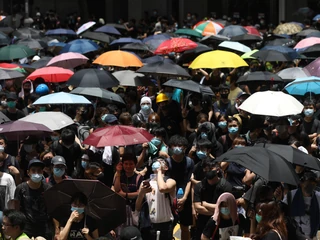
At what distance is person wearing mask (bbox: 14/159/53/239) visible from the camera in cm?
916

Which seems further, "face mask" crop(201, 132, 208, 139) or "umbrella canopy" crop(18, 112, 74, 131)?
"face mask" crop(201, 132, 208, 139)

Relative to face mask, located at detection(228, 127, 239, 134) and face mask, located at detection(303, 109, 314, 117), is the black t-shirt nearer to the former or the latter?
face mask, located at detection(228, 127, 239, 134)

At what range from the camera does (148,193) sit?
30.1 feet

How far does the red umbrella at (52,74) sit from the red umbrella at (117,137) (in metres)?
4.63

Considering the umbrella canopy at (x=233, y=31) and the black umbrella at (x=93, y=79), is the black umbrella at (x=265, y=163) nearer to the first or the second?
the black umbrella at (x=93, y=79)

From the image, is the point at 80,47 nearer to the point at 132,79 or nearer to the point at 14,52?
the point at 14,52

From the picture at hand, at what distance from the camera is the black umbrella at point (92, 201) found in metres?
8.38

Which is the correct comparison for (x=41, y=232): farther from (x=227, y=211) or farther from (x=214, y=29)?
(x=214, y=29)

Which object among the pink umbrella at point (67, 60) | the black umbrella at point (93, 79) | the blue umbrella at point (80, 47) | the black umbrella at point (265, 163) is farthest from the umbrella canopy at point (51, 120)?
the blue umbrella at point (80, 47)

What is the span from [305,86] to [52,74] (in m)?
4.55

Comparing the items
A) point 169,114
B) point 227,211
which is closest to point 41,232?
point 227,211

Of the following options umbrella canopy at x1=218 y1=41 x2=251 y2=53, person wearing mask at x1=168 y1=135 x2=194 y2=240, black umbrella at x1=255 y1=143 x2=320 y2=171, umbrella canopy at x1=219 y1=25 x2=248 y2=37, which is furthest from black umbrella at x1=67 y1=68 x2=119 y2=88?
umbrella canopy at x1=219 y1=25 x2=248 y2=37

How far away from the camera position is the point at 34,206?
916cm

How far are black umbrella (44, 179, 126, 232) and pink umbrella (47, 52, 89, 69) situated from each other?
→ 8.03 meters
